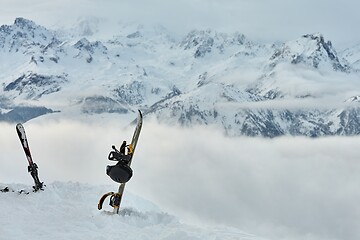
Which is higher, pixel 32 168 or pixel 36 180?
pixel 32 168

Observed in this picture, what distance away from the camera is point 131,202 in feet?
72.7

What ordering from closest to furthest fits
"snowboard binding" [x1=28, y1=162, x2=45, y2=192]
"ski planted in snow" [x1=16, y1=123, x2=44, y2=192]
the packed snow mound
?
the packed snow mound, "snowboard binding" [x1=28, y1=162, x2=45, y2=192], "ski planted in snow" [x1=16, y1=123, x2=44, y2=192]

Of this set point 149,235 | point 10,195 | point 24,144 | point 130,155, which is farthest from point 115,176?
point 24,144

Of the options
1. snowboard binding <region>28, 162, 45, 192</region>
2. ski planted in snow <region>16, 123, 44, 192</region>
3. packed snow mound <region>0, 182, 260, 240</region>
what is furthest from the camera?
ski planted in snow <region>16, 123, 44, 192</region>

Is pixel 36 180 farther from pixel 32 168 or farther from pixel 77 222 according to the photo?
pixel 77 222

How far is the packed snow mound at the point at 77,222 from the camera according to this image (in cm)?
1337

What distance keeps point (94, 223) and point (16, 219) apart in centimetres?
201

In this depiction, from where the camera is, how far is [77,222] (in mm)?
14922

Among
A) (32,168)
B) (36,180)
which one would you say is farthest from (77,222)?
(32,168)

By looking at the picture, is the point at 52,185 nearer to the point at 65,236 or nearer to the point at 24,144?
the point at 24,144

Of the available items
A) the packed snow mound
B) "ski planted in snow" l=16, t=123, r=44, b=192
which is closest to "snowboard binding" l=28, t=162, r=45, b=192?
"ski planted in snow" l=16, t=123, r=44, b=192

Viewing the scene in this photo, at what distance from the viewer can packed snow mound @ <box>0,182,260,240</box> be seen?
13.4 m

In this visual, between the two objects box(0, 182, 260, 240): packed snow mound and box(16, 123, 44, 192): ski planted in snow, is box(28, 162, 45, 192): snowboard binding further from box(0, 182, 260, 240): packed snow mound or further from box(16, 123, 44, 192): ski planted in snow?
box(0, 182, 260, 240): packed snow mound

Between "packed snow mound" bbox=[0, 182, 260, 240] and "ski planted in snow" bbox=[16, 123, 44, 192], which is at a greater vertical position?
"ski planted in snow" bbox=[16, 123, 44, 192]
